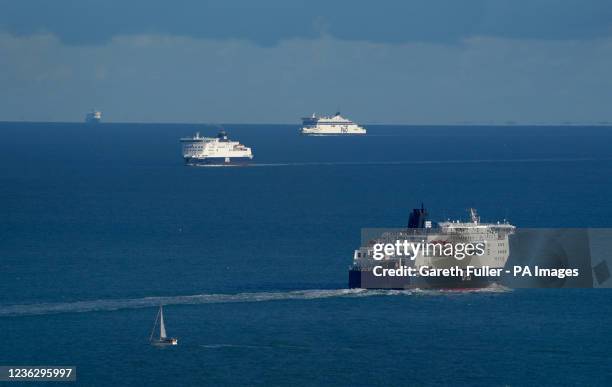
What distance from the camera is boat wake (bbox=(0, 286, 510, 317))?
77500mm

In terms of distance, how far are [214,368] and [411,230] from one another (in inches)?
1041

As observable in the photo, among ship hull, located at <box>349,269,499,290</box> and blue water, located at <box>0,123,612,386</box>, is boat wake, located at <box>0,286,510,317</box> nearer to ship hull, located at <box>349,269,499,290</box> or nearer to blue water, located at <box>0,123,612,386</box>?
blue water, located at <box>0,123,612,386</box>

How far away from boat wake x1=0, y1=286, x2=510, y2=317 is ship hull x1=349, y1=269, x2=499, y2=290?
0.39 meters

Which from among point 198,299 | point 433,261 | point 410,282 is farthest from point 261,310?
point 433,261

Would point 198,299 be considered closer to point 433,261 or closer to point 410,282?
point 410,282

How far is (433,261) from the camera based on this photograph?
283 feet

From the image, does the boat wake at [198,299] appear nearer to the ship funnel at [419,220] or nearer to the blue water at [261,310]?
the blue water at [261,310]

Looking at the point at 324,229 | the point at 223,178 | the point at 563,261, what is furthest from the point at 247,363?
the point at 223,178

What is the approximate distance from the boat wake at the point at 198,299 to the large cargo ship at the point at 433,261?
0.66 metres

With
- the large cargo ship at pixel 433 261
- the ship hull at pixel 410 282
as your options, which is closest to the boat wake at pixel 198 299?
the ship hull at pixel 410 282

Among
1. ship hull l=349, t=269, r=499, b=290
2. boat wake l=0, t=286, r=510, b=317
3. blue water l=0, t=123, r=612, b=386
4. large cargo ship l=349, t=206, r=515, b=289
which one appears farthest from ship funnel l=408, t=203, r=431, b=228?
blue water l=0, t=123, r=612, b=386

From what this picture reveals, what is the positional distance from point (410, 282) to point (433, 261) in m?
2.20

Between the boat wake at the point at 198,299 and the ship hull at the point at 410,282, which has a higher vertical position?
the ship hull at the point at 410,282

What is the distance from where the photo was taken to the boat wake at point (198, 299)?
77500 millimetres
